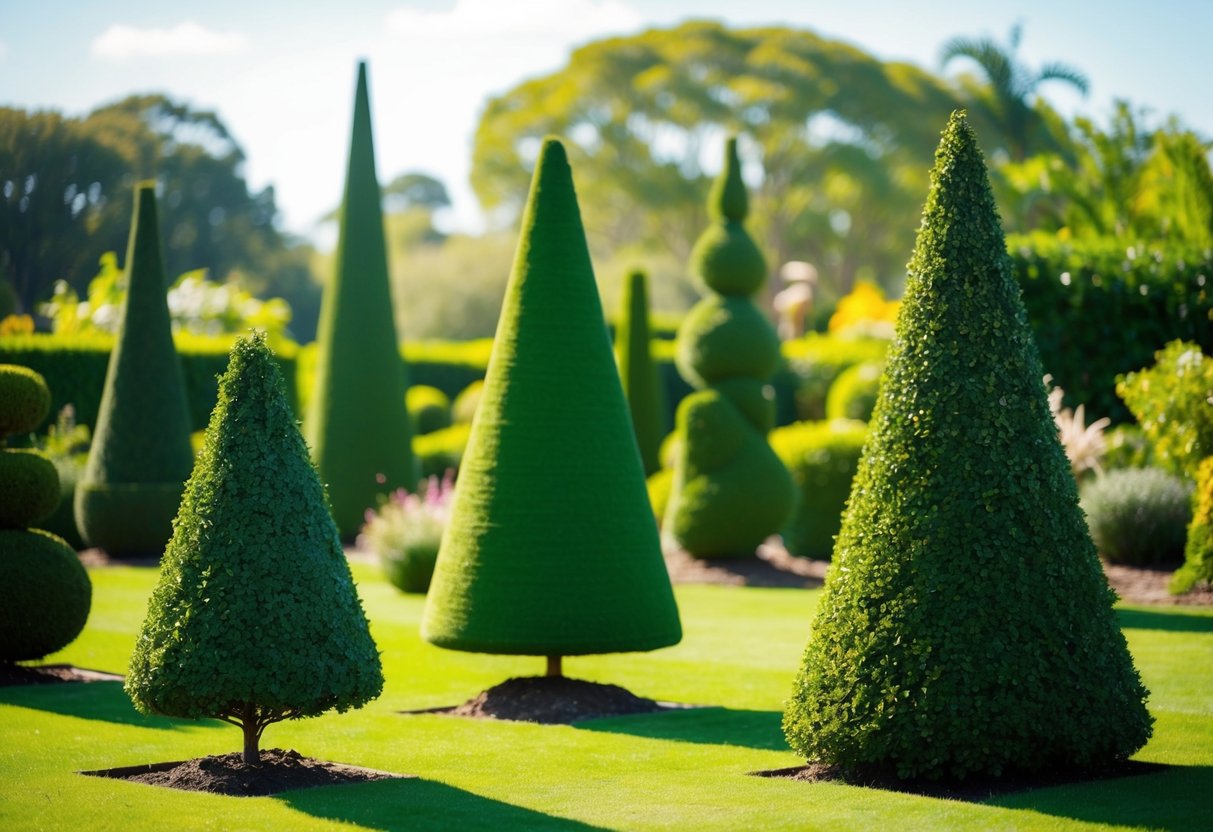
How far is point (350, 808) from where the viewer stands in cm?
669

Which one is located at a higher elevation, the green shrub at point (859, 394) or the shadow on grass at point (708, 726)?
the green shrub at point (859, 394)

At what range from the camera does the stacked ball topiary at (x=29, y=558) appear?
10.4 metres

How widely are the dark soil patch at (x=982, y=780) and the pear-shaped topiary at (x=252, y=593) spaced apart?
2.42 metres

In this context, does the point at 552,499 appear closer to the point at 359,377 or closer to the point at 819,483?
the point at 819,483

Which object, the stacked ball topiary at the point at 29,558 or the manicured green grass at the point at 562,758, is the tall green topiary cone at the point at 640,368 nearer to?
the manicured green grass at the point at 562,758

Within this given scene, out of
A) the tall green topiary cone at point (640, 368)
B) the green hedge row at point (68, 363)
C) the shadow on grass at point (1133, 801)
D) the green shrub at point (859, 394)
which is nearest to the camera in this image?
the shadow on grass at point (1133, 801)

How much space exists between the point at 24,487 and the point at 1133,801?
8067mm

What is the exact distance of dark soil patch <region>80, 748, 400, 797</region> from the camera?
7.08 meters

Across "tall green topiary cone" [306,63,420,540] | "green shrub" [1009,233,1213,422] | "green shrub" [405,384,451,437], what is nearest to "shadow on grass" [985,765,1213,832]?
"green shrub" [1009,233,1213,422]

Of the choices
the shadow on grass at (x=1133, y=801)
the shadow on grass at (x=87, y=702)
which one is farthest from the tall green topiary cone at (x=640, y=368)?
the shadow on grass at (x=1133, y=801)

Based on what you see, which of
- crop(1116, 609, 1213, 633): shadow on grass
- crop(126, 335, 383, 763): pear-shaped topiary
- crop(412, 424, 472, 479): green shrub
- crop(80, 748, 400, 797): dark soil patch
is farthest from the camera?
crop(412, 424, 472, 479): green shrub

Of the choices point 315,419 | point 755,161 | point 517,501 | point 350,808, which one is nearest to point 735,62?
point 755,161

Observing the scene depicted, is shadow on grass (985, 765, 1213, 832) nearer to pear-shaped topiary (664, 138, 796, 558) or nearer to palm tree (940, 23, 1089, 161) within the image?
pear-shaped topiary (664, 138, 796, 558)

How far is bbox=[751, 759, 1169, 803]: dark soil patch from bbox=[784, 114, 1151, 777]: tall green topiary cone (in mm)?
72
